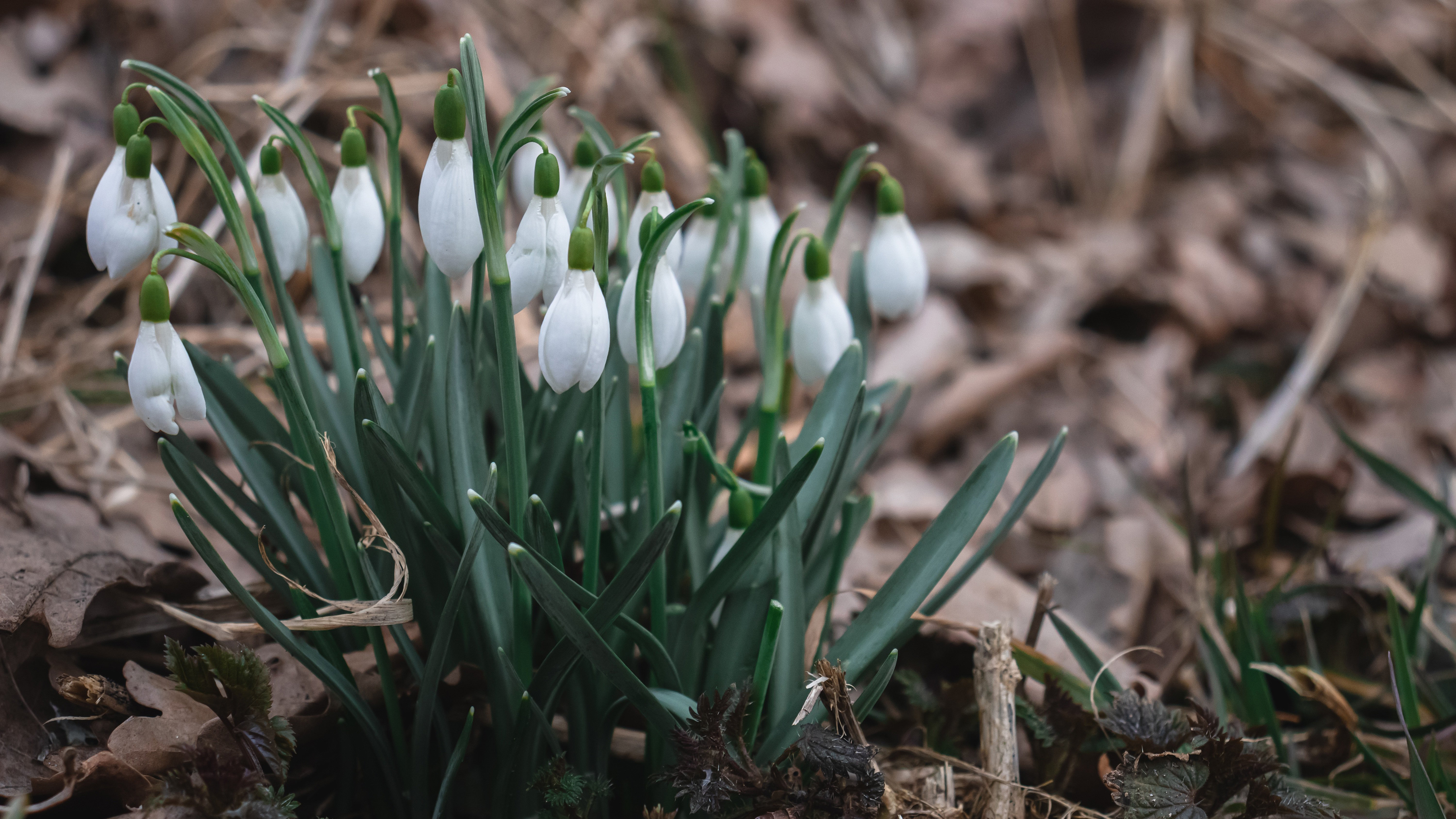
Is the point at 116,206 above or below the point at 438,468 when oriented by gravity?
above

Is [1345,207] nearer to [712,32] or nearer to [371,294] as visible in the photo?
[712,32]

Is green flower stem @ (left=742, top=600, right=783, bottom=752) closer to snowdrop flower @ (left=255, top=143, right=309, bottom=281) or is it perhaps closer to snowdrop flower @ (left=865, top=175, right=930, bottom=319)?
snowdrop flower @ (left=865, top=175, right=930, bottom=319)

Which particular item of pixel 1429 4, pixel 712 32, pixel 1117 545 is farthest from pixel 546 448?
pixel 1429 4

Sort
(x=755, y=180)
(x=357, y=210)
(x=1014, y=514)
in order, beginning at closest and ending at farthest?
(x=357, y=210) → (x=1014, y=514) → (x=755, y=180)

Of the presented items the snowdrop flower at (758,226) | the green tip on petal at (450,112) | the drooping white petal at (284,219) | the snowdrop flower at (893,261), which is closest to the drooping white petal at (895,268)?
the snowdrop flower at (893,261)

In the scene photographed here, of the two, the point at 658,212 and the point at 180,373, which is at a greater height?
the point at 658,212

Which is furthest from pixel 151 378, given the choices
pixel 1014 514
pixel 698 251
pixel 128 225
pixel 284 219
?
pixel 1014 514

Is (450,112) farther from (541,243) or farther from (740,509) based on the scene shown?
(740,509)
